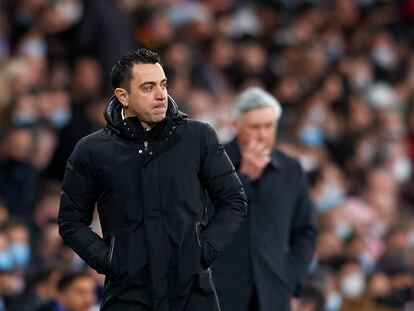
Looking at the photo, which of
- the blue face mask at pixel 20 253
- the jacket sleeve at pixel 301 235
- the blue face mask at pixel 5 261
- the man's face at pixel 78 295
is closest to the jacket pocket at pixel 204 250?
the jacket sleeve at pixel 301 235

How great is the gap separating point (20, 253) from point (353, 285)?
2999 millimetres

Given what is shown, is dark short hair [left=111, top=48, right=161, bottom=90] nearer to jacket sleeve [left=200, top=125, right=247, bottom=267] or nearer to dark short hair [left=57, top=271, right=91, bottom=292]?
jacket sleeve [left=200, top=125, right=247, bottom=267]

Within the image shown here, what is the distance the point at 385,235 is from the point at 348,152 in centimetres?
183

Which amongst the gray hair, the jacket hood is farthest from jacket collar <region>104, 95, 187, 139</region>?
the gray hair

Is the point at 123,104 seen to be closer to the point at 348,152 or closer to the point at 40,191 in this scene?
the point at 40,191

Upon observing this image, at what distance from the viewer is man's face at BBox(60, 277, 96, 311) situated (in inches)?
352

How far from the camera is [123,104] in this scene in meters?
6.05

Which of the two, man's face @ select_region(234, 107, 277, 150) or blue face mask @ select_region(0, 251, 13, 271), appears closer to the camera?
man's face @ select_region(234, 107, 277, 150)

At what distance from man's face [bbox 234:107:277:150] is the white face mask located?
152 inches

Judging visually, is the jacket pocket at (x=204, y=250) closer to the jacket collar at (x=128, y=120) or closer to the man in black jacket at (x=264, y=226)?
the jacket collar at (x=128, y=120)

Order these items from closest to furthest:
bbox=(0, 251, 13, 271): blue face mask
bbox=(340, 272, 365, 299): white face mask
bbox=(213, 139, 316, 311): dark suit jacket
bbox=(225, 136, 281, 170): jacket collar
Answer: bbox=(213, 139, 316, 311): dark suit jacket
bbox=(225, 136, 281, 170): jacket collar
bbox=(0, 251, 13, 271): blue face mask
bbox=(340, 272, 365, 299): white face mask

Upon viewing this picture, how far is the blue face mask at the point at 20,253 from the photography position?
403 inches

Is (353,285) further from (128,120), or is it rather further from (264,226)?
(128,120)

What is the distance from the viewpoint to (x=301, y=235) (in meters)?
8.13
